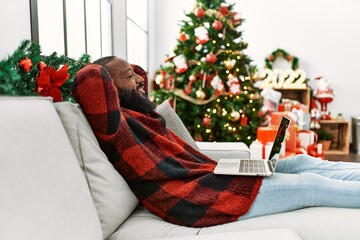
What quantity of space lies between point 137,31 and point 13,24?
2.91 meters

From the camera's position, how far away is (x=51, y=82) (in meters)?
1.21

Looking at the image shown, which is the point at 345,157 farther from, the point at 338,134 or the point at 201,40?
the point at 201,40

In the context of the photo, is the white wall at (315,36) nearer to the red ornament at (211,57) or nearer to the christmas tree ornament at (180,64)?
the christmas tree ornament at (180,64)

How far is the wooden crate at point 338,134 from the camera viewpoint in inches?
191

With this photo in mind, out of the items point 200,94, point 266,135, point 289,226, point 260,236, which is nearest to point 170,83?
point 200,94

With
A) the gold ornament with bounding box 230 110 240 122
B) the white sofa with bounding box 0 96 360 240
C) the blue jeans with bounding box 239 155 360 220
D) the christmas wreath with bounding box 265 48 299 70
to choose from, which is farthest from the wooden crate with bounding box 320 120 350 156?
the white sofa with bounding box 0 96 360 240

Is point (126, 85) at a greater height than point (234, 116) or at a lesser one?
greater

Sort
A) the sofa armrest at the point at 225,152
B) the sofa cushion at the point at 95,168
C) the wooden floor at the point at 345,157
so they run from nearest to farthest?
the sofa cushion at the point at 95,168
the sofa armrest at the point at 225,152
the wooden floor at the point at 345,157

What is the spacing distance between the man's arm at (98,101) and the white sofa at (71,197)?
4 cm

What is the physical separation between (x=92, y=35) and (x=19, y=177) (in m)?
2.35

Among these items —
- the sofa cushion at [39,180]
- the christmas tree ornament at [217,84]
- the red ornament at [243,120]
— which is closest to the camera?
the sofa cushion at [39,180]

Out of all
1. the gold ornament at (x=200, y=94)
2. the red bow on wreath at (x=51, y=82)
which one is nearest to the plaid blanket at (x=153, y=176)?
the red bow on wreath at (x=51, y=82)

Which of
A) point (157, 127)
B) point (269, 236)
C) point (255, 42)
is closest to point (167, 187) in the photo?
point (157, 127)

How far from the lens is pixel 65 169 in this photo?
0.83 metres
